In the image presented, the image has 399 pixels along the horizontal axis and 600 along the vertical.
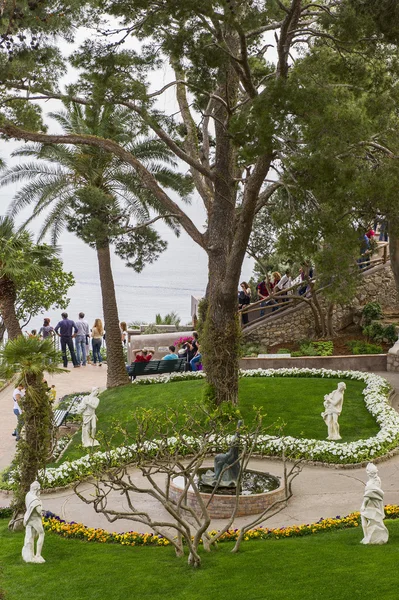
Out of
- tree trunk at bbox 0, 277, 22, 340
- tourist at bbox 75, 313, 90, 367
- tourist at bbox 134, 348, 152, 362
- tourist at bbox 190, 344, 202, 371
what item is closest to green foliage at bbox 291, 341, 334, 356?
tourist at bbox 190, 344, 202, 371

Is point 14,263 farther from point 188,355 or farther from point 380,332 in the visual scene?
point 380,332

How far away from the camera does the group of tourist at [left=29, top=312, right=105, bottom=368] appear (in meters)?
26.5

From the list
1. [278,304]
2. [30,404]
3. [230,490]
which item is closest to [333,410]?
[230,490]

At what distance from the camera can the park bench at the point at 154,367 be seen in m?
24.2

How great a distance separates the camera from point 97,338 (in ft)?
90.2

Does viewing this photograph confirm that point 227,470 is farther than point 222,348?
No

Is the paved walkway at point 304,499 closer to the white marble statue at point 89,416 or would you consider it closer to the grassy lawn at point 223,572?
the grassy lawn at point 223,572

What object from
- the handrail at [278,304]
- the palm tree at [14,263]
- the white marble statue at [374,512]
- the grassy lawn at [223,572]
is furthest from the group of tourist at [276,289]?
the white marble statue at [374,512]

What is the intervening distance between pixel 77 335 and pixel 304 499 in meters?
14.2

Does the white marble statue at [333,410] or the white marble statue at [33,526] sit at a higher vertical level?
the white marble statue at [333,410]

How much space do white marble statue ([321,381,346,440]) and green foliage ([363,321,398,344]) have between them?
850 cm

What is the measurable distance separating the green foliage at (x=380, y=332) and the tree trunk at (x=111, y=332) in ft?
24.4

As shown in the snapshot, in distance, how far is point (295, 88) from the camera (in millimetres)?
12992

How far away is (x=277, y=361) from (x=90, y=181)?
7.28 metres
